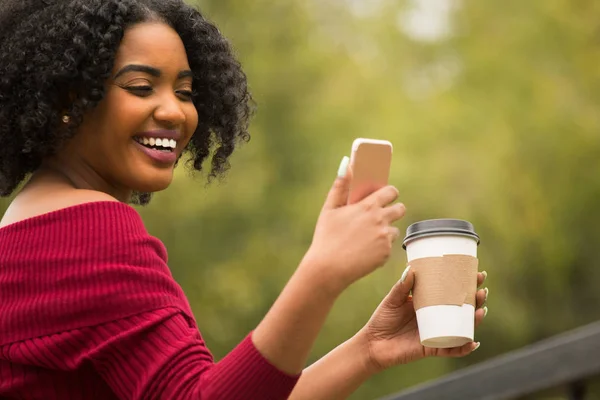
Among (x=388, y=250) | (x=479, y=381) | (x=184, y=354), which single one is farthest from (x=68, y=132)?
(x=479, y=381)

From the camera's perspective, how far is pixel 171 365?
1.35 metres

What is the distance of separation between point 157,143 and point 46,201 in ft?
0.69

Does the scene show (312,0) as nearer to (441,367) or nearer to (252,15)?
(252,15)

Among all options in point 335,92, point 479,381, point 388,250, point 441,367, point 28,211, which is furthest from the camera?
point 335,92

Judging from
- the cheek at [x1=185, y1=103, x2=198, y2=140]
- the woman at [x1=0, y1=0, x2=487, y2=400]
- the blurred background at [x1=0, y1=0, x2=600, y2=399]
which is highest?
the blurred background at [x1=0, y1=0, x2=600, y2=399]

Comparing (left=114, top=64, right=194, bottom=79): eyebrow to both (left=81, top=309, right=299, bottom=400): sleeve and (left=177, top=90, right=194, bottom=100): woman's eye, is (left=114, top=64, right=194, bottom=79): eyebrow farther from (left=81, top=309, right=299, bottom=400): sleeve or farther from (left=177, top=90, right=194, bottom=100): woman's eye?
(left=81, top=309, right=299, bottom=400): sleeve

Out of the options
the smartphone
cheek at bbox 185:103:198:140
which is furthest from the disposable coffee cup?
cheek at bbox 185:103:198:140

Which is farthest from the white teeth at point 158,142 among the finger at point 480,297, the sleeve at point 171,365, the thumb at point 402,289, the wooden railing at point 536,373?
the wooden railing at point 536,373

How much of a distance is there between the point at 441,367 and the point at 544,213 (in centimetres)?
238

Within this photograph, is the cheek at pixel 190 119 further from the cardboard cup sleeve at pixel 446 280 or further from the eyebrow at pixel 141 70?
the cardboard cup sleeve at pixel 446 280

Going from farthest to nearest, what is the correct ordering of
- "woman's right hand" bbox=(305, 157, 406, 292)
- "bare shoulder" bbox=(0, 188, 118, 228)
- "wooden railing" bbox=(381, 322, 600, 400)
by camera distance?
1. "wooden railing" bbox=(381, 322, 600, 400)
2. "bare shoulder" bbox=(0, 188, 118, 228)
3. "woman's right hand" bbox=(305, 157, 406, 292)

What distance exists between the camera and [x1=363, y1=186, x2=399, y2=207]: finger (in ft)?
4.29

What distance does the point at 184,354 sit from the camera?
135cm

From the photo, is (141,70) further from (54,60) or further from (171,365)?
(171,365)
